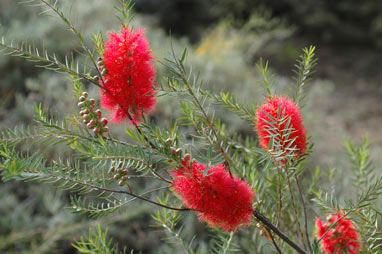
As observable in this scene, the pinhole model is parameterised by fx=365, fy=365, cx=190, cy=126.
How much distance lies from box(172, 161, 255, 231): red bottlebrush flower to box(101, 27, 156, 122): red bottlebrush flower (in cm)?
8

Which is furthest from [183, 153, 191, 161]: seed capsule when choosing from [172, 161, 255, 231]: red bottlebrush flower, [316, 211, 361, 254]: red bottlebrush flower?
[316, 211, 361, 254]: red bottlebrush flower

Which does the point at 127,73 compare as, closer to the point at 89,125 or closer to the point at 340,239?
the point at 89,125

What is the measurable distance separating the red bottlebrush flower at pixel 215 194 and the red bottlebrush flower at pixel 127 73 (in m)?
0.08

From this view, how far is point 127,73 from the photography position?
375mm

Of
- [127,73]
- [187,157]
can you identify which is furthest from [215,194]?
[127,73]

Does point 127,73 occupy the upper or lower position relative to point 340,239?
upper

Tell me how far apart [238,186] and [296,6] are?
185 inches

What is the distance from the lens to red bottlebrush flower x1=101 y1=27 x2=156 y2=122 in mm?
374

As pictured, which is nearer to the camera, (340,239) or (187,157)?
(187,157)

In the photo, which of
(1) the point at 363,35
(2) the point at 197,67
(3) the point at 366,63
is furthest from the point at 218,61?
(1) the point at 363,35

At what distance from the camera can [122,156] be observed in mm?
333

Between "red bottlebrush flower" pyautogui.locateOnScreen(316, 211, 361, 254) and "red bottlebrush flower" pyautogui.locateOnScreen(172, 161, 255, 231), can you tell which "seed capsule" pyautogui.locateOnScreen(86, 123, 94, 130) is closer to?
"red bottlebrush flower" pyautogui.locateOnScreen(172, 161, 255, 231)

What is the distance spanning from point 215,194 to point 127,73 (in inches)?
6.0

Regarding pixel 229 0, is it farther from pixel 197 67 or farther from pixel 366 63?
pixel 197 67
